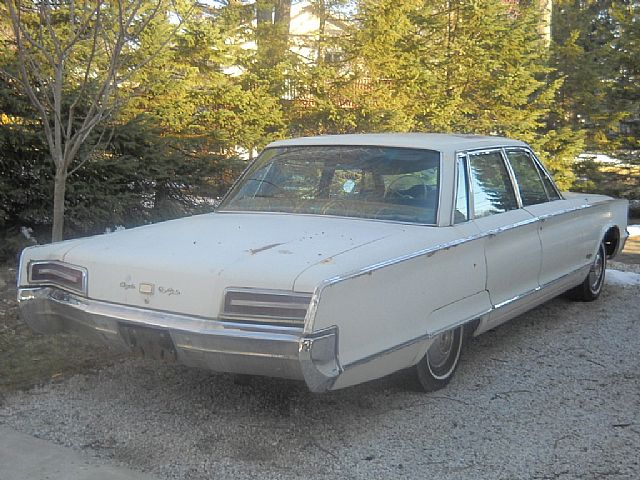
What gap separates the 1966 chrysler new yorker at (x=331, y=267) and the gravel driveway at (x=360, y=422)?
333mm

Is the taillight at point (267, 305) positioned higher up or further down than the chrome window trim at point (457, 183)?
further down

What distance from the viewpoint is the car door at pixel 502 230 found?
477 centimetres

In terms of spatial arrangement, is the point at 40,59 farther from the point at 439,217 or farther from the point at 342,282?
the point at 342,282

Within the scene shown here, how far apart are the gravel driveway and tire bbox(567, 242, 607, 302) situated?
1.61 m

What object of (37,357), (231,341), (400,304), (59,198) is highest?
(59,198)

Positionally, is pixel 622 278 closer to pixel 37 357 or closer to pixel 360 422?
pixel 360 422

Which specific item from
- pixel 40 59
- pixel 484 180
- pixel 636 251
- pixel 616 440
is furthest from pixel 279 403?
pixel 636 251

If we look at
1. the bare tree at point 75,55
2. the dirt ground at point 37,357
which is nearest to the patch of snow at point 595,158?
the bare tree at point 75,55

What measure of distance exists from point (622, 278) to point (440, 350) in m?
4.13

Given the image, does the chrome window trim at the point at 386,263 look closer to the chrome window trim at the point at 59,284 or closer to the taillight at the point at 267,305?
the taillight at the point at 267,305

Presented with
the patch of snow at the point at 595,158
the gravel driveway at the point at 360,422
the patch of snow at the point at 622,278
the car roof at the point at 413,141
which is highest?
the car roof at the point at 413,141

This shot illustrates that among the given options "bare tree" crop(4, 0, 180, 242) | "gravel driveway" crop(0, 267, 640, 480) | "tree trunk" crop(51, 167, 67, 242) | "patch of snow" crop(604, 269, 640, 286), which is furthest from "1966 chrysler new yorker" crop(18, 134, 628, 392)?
"bare tree" crop(4, 0, 180, 242)

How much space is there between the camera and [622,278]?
7.83 meters

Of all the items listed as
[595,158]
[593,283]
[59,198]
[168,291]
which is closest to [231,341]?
[168,291]
